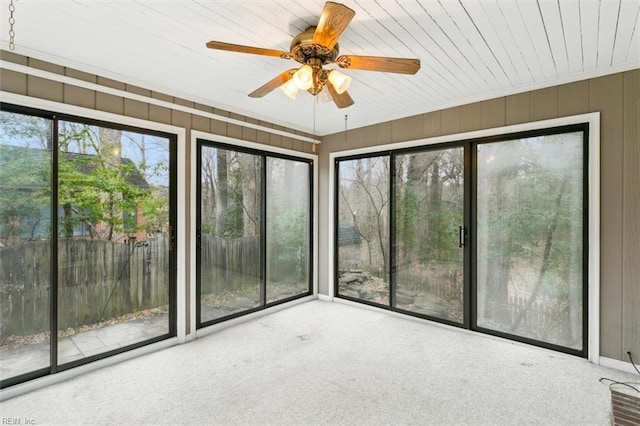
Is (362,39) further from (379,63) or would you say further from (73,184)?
(73,184)

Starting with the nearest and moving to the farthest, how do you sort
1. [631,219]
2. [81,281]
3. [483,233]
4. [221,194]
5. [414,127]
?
[631,219]
[81,281]
[483,233]
[221,194]
[414,127]

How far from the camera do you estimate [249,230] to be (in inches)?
163

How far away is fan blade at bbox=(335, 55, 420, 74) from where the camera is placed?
193cm

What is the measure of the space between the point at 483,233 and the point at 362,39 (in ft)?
8.02

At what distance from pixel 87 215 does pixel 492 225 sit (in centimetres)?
400

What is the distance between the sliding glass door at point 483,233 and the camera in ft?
9.96

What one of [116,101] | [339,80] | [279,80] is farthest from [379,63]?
[116,101]

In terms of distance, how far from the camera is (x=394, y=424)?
81.9 inches

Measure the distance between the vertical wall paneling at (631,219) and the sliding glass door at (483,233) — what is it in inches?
10.7

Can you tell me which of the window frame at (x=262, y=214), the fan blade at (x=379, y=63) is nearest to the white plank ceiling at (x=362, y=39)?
the fan blade at (x=379, y=63)

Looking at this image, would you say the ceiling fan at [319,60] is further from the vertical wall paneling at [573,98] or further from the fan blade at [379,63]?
the vertical wall paneling at [573,98]

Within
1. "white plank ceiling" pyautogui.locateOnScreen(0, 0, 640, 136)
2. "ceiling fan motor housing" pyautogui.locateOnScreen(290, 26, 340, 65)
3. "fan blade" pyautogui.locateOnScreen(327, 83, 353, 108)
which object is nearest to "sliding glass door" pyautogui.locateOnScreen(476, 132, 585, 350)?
"white plank ceiling" pyautogui.locateOnScreen(0, 0, 640, 136)

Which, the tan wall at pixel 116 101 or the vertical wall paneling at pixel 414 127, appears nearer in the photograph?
the tan wall at pixel 116 101

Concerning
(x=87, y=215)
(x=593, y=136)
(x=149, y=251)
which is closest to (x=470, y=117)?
(x=593, y=136)
